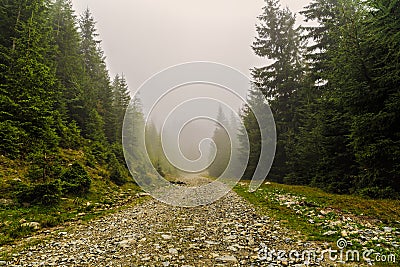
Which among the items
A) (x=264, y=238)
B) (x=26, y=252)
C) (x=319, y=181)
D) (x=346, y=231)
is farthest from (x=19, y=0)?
(x=319, y=181)

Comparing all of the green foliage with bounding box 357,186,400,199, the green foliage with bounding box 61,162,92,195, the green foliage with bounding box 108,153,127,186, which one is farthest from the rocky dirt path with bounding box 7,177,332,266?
the green foliage with bounding box 108,153,127,186

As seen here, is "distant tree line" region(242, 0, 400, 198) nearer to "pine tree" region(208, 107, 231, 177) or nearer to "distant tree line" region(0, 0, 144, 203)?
"pine tree" region(208, 107, 231, 177)

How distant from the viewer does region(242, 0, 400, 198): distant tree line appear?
32.1ft

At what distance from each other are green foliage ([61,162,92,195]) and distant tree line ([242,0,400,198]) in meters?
13.7

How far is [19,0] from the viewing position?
1612cm

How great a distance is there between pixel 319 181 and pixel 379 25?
30.7ft

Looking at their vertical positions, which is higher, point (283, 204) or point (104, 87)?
point (104, 87)

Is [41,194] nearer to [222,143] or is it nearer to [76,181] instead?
[76,181]

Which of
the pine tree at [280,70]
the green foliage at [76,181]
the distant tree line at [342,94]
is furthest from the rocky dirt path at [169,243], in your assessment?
the pine tree at [280,70]

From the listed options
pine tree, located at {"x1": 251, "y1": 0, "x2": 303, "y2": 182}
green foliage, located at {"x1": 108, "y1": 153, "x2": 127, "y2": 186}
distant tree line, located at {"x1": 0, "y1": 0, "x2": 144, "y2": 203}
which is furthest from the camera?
pine tree, located at {"x1": 251, "y1": 0, "x2": 303, "y2": 182}

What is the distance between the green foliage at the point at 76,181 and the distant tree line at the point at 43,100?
48 mm

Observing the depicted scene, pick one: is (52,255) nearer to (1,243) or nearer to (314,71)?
(1,243)

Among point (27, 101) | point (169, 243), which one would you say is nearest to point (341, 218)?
point (169, 243)

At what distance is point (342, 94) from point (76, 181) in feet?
47.2
